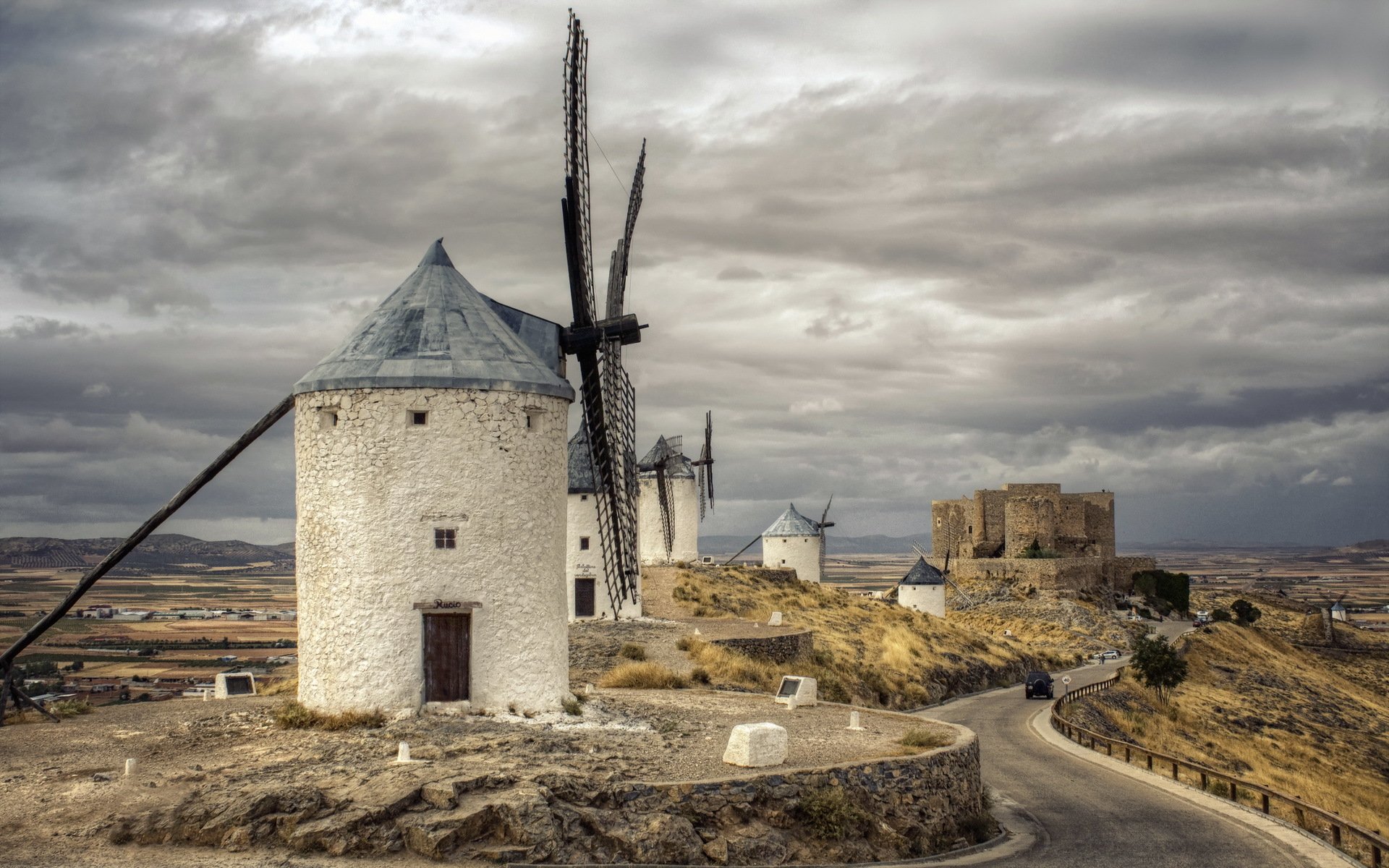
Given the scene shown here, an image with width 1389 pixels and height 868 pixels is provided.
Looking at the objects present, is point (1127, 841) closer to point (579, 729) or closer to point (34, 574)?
point (579, 729)

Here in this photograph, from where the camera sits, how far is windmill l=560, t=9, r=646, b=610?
19469mm

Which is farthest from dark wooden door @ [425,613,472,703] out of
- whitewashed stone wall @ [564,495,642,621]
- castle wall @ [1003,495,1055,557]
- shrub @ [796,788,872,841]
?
castle wall @ [1003,495,1055,557]

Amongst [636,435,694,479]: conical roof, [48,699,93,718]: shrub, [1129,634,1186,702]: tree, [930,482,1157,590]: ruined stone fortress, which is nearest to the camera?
[48,699,93,718]: shrub

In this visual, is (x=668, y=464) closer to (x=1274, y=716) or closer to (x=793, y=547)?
(x=793, y=547)

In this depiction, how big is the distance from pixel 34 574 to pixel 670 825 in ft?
407

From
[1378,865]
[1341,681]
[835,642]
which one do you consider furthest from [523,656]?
[1341,681]

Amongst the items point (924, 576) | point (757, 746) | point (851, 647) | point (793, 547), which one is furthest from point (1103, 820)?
point (793, 547)

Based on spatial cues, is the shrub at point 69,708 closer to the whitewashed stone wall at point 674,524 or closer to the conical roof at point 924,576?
the whitewashed stone wall at point 674,524

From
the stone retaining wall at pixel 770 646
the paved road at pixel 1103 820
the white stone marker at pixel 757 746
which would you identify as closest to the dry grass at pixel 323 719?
the white stone marker at pixel 757 746

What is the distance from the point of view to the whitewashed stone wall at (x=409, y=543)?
627 inches

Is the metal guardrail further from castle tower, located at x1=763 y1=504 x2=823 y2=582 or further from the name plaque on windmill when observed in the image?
castle tower, located at x1=763 y1=504 x2=823 y2=582

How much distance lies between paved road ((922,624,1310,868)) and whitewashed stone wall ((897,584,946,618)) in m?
27.4

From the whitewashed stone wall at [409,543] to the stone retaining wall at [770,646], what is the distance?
10.5 meters

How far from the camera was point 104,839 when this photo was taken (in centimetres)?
1134
